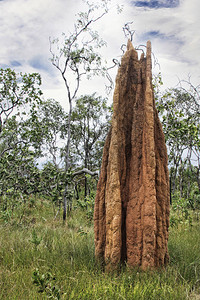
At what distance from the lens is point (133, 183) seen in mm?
4332

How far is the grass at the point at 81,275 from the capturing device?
323 cm

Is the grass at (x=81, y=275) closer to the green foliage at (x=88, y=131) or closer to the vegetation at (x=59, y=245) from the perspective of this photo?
the vegetation at (x=59, y=245)

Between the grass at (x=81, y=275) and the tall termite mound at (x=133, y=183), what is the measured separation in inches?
11.9

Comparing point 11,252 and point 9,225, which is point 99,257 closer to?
point 11,252

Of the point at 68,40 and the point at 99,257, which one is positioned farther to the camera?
the point at 68,40

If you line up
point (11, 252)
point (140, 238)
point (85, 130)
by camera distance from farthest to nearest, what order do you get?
point (85, 130) < point (11, 252) < point (140, 238)

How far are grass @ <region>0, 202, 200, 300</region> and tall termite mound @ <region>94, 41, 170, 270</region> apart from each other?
302mm

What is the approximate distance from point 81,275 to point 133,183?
1548 mm

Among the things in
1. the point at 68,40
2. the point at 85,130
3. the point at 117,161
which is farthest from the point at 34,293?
A: the point at 85,130

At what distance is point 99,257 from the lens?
14.6 ft

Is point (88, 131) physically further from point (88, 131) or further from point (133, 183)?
point (133, 183)

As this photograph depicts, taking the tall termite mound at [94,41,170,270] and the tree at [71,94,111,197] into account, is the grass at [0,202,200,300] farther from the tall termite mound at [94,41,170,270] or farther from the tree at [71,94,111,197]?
the tree at [71,94,111,197]

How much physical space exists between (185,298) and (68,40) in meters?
9.58

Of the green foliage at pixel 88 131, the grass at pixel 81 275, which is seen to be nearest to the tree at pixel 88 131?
the green foliage at pixel 88 131
